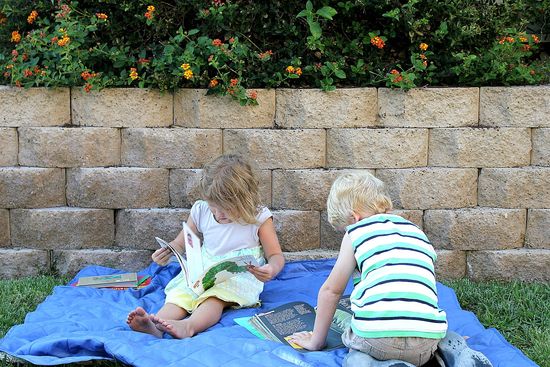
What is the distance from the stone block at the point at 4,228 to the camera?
4.73m

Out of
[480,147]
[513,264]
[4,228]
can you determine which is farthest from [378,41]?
[4,228]

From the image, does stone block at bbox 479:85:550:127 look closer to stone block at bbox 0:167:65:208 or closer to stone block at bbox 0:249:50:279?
stone block at bbox 0:167:65:208

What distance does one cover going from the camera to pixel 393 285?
2934 mm

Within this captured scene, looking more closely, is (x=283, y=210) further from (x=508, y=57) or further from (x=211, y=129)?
(x=508, y=57)

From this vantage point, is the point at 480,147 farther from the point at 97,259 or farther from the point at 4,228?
the point at 4,228

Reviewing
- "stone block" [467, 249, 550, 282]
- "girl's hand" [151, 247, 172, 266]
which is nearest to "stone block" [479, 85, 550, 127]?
"stone block" [467, 249, 550, 282]


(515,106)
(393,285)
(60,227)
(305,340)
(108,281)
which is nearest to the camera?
(393,285)

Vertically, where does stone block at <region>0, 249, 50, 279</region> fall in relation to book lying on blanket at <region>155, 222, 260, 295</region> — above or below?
below

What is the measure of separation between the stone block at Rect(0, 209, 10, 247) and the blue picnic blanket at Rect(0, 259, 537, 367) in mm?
779

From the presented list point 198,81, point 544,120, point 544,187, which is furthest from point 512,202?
point 198,81

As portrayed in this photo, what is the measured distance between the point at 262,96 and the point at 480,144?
4.52ft

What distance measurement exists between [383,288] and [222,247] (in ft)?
4.75

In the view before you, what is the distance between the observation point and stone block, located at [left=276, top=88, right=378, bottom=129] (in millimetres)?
4617

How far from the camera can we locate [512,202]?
4.69 m
